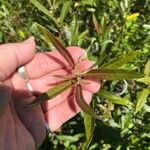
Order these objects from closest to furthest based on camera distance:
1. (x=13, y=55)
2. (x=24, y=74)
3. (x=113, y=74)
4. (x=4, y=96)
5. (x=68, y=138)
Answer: (x=113, y=74)
(x=4, y=96)
(x=13, y=55)
(x=24, y=74)
(x=68, y=138)

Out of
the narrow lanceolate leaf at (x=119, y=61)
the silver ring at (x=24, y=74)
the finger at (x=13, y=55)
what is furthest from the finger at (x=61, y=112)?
the narrow lanceolate leaf at (x=119, y=61)

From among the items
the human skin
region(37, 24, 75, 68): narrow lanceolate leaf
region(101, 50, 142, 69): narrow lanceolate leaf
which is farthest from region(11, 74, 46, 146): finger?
region(101, 50, 142, 69): narrow lanceolate leaf

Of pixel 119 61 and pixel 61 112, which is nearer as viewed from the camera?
pixel 119 61

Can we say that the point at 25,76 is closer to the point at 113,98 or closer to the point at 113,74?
the point at 113,98

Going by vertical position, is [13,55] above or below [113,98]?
above

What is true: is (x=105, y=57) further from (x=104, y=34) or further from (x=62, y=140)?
(x=62, y=140)

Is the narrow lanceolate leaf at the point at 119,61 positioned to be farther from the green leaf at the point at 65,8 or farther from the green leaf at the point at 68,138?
the green leaf at the point at 68,138

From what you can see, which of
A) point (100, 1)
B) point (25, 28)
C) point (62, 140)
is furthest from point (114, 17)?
point (62, 140)

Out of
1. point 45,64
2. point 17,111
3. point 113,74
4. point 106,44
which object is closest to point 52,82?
point 45,64
